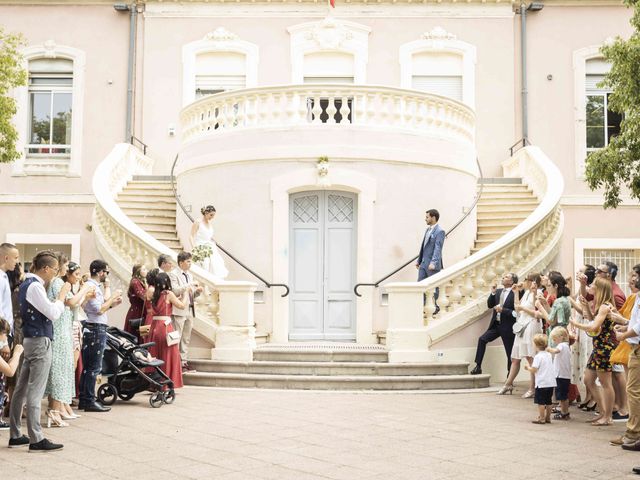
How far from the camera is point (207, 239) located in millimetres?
12836

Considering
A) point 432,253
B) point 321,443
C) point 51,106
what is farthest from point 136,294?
point 51,106

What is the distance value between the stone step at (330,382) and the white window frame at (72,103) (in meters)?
9.94

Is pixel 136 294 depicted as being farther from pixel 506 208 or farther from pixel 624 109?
pixel 506 208

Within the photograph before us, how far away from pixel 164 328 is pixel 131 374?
0.86 m

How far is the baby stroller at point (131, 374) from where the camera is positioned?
9344 millimetres

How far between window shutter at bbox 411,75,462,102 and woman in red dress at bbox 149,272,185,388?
11049mm

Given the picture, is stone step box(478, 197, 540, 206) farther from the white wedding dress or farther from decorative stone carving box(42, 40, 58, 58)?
decorative stone carving box(42, 40, 58, 58)

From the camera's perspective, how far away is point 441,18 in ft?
64.3

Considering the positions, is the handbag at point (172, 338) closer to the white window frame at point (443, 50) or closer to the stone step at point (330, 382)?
the stone step at point (330, 382)

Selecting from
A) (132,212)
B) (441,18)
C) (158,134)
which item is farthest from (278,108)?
(441,18)

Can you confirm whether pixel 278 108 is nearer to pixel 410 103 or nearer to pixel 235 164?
pixel 235 164

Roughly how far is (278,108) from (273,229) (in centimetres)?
204

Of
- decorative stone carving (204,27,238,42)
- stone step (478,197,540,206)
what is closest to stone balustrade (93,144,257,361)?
decorative stone carving (204,27,238,42)

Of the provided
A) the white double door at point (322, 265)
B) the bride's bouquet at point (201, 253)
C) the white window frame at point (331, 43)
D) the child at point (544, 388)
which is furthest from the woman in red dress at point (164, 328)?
the white window frame at point (331, 43)
